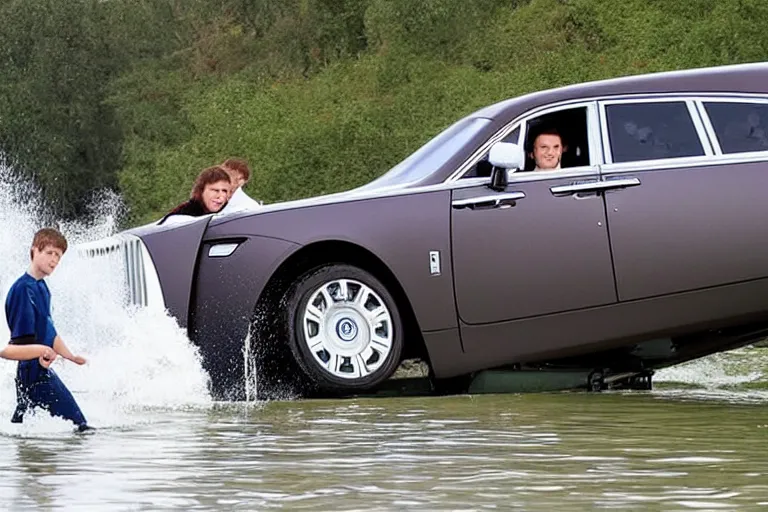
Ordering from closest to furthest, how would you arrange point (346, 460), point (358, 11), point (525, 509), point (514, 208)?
point (525, 509)
point (346, 460)
point (514, 208)
point (358, 11)

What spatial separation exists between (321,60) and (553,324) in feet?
217

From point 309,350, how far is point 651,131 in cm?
206

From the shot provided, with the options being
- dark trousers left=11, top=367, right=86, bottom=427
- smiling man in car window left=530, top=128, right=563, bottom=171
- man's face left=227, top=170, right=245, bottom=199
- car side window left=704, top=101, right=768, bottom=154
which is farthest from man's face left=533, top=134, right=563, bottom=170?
dark trousers left=11, top=367, right=86, bottom=427

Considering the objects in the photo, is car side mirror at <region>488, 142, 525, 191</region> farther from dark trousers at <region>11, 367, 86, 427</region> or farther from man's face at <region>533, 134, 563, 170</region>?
dark trousers at <region>11, 367, 86, 427</region>

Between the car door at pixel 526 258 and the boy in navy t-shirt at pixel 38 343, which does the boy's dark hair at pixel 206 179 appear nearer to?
the car door at pixel 526 258

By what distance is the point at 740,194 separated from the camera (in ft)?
29.7

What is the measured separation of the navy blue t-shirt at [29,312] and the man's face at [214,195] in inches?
115

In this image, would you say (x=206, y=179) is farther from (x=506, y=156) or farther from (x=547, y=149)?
(x=506, y=156)

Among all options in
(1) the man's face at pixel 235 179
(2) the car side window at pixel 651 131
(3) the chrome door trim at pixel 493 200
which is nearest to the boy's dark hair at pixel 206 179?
(1) the man's face at pixel 235 179

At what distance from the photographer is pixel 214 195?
1055 centimetres

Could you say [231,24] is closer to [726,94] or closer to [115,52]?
[115,52]

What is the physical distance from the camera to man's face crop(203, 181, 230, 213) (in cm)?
1052

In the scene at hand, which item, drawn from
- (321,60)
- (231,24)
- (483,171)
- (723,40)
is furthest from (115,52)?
(483,171)

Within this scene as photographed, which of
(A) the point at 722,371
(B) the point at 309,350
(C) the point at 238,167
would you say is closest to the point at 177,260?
(B) the point at 309,350
